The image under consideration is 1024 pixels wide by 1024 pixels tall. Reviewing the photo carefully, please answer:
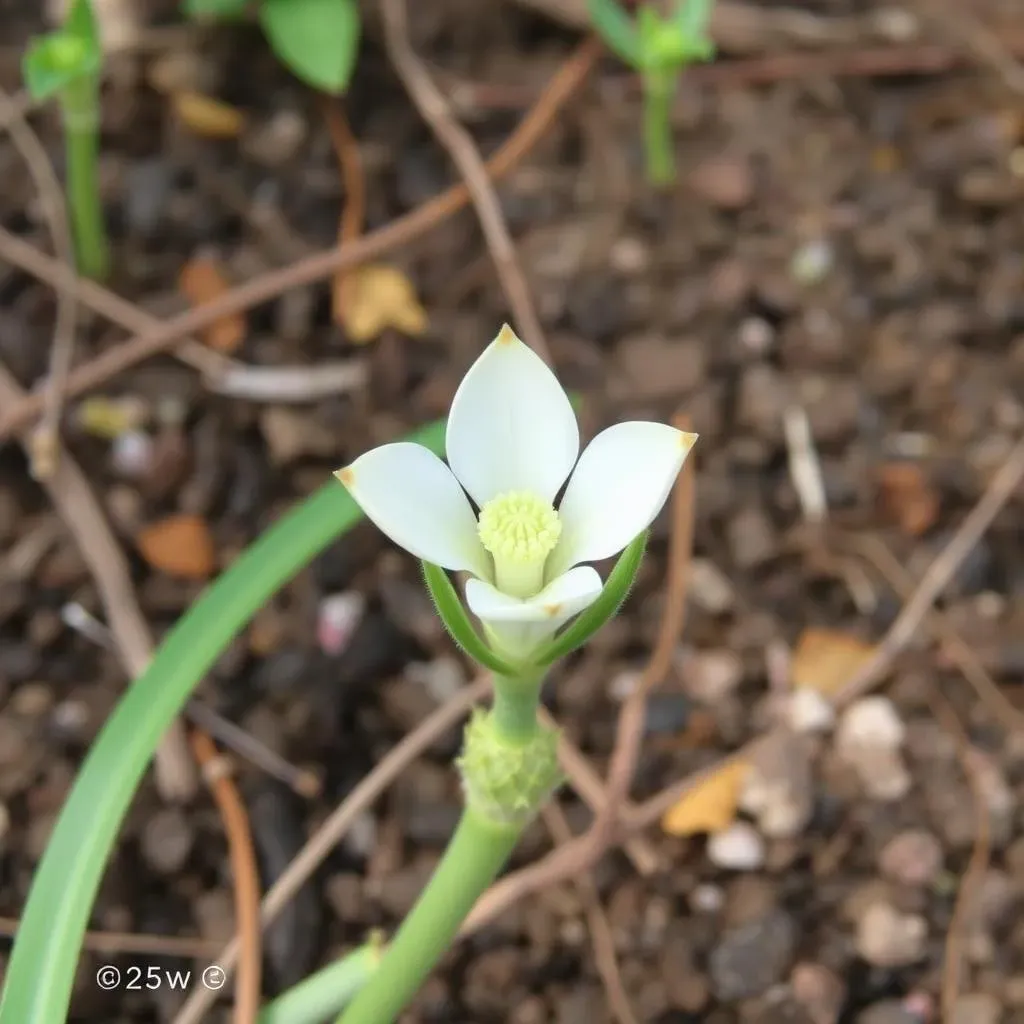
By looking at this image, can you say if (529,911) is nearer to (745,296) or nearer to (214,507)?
(214,507)

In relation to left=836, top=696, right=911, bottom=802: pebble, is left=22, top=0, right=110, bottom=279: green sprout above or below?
above

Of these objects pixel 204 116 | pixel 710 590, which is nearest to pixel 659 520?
pixel 710 590

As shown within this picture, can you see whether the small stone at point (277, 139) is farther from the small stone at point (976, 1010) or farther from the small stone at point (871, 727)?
the small stone at point (976, 1010)

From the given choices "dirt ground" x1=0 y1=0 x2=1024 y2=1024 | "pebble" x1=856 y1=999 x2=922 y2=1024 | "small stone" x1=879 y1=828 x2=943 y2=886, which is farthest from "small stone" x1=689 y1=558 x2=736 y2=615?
"pebble" x1=856 y1=999 x2=922 y2=1024

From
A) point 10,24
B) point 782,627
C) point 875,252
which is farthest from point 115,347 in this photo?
point 875,252

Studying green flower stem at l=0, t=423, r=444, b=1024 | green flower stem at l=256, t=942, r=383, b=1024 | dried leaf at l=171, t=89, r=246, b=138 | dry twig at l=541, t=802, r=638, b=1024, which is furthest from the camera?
dried leaf at l=171, t=89, r=246, b=138

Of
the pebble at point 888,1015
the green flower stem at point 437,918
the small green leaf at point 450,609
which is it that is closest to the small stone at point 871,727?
the pebble at point 888,1015

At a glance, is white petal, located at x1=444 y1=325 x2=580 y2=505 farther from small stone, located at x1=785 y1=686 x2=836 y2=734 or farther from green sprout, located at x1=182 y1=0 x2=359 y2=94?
green sprout, located at x1=182 y1=0 x2=359 y2=94
